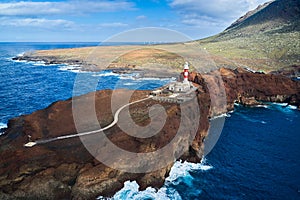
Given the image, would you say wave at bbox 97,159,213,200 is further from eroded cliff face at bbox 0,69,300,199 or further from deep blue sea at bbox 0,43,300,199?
eroded cliff face at bbox 0,69,300,199

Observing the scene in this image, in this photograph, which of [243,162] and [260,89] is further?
[260,89]

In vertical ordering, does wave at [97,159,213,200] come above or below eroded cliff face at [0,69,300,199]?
below

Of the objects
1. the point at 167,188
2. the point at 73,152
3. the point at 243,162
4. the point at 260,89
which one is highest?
the point at 260,89

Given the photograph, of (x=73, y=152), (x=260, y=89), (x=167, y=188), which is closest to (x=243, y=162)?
(x=167, y=188)

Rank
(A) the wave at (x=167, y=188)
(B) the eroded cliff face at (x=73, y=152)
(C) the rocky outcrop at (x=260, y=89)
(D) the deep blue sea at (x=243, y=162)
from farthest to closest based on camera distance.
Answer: (C) the rocky outcrop at (x=260, y=89) → (D) the deep blue sea at (x=243, y=162) → (A) the wave at (x=167, y=188) → (B) the eroded cliff face at (x=73, y=152)

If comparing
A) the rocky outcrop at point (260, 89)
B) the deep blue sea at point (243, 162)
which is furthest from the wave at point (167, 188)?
the rocky outcrop at point (260, 89)

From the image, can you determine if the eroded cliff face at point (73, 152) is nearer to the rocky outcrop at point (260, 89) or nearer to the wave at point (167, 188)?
the wave at point (167, 188)

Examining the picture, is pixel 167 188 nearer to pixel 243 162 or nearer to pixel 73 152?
pixel 73 152

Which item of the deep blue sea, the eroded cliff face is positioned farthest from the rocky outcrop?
the eroded cliff face
